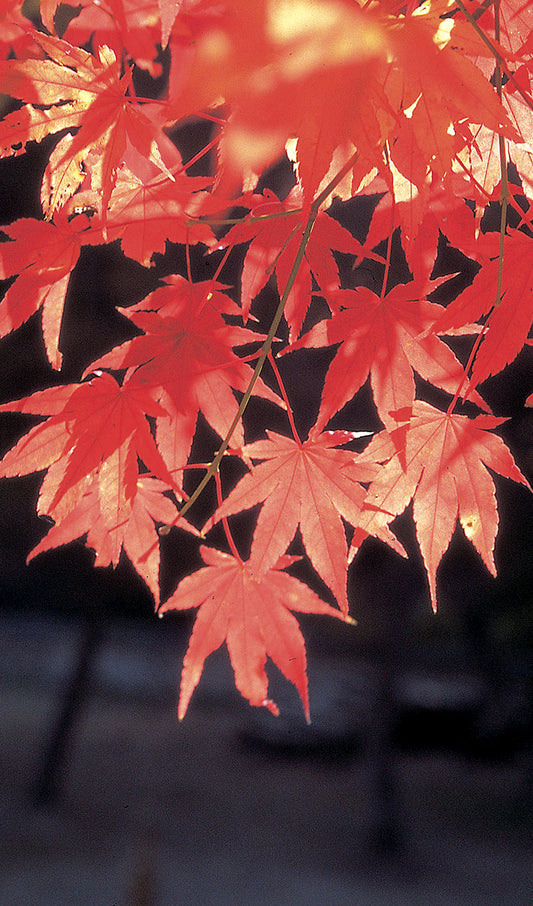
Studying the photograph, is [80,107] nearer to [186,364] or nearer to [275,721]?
[186,364]

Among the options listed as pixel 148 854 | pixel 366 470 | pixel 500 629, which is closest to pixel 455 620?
pixel 500 629

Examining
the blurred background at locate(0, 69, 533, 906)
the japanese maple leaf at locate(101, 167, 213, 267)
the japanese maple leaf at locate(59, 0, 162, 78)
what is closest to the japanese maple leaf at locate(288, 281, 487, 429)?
the japanese maple leaf at locate(101, 167, 213, 267)

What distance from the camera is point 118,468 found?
519 millimetres

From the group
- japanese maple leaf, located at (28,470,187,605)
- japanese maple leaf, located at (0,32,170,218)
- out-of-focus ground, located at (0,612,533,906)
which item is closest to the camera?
japanese maple leaf, located at (0,32,170,218)

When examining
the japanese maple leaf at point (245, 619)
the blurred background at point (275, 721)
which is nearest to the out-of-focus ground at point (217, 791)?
the blurred background at point (275, 721)

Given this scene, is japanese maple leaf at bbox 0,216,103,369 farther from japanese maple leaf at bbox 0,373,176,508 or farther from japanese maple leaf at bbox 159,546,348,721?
japanese maple leaf at bbox 159,546,348,721

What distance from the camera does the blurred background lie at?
9.61ft

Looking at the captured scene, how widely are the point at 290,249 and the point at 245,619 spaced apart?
0.37 metres

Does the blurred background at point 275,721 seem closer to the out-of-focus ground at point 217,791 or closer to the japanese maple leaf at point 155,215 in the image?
the out-of-focus ground at point 217,791

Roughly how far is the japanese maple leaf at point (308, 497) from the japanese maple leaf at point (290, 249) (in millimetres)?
101

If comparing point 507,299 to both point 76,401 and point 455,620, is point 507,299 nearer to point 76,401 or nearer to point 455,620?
point 76,401

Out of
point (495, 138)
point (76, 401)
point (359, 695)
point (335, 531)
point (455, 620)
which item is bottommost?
point (359, 695)

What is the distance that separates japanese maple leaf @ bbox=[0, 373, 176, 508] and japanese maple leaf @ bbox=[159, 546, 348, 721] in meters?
0.17

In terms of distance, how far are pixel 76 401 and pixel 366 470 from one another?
0.24 m
